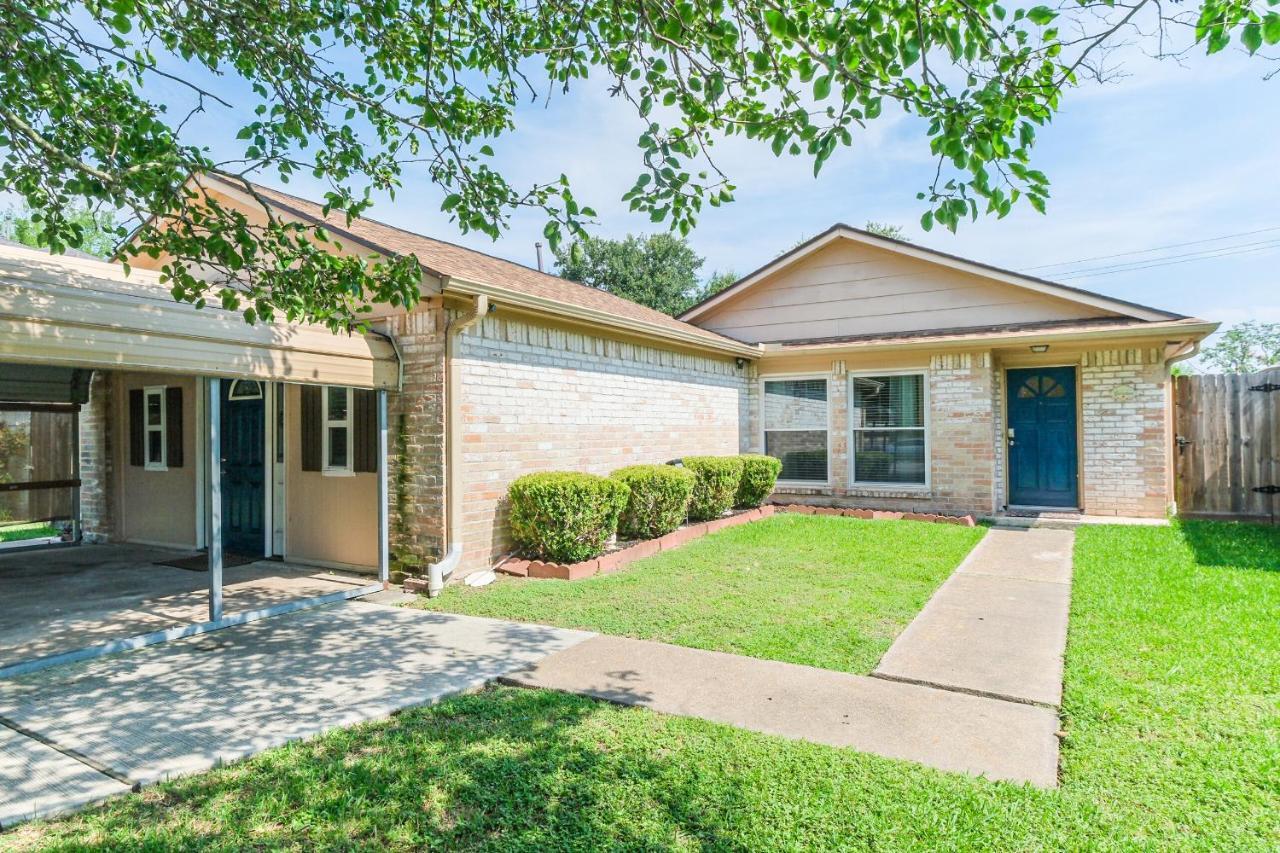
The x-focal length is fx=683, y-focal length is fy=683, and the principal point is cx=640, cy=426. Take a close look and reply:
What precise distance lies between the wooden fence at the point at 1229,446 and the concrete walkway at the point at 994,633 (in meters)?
4.44

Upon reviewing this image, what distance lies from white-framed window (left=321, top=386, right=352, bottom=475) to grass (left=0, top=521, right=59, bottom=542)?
591 cm

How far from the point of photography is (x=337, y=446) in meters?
7.25

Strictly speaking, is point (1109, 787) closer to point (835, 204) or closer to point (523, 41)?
point (523, 41)

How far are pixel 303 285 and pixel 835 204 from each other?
401 inches

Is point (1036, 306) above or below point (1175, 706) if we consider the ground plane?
above

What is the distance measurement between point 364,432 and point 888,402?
8.15 metres

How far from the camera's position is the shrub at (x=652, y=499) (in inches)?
327

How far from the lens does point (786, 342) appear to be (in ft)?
41.8

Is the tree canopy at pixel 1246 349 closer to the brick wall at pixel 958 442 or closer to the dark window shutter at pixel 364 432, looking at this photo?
the brick wall at pixel 958 442

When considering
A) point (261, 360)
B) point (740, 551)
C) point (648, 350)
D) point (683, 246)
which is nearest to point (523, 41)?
point (261, 360)

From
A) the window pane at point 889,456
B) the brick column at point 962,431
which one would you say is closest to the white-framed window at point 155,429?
the window pane at point 889,456

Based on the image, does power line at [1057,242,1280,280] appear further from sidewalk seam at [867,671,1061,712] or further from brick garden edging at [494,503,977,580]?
sidewalk seam at [867,671,1061,712]

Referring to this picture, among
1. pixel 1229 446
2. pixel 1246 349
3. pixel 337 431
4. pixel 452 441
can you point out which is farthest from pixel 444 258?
pixel 1246 349

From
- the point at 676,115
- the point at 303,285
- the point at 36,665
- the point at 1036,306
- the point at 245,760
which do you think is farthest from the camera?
the point at 1036,306
